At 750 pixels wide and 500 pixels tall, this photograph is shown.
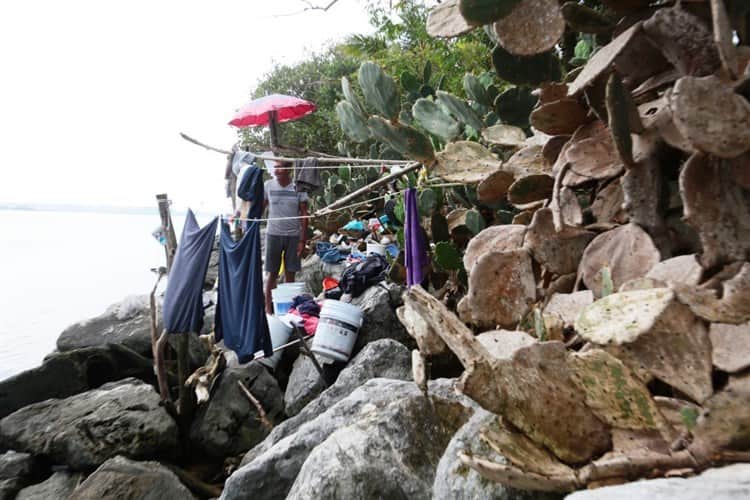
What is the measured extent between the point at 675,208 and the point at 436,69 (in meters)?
6.30

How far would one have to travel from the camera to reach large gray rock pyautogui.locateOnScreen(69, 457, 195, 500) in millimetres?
2717

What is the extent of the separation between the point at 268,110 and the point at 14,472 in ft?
12.2

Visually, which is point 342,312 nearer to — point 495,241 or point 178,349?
point 178,349

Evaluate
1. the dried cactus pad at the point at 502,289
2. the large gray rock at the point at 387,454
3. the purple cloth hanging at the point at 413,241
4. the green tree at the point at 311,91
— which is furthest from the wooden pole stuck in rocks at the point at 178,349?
the green tree at the point at 311,91

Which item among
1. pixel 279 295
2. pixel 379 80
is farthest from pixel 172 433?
pixel 379 80

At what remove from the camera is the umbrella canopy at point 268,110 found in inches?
204

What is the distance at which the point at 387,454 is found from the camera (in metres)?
1.13

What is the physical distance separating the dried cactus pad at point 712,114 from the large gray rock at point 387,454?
81 centimetres

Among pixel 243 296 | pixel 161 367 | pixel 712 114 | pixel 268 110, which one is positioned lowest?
pixel 161 367

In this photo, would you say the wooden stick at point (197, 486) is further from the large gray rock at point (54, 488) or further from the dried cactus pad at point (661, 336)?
the dried cactus pad at point (661, 336)

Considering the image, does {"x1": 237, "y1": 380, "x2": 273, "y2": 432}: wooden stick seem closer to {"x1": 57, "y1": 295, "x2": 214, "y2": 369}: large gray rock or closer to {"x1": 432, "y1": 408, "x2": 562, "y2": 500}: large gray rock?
{"x1": 57, "y1": 295, "x2": 214, "y2": 369}: large gray rock

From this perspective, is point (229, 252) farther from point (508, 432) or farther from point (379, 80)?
point (508, 432)

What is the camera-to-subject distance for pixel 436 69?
6.64 m

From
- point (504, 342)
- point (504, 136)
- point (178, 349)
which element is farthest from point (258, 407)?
point (504, 342)
